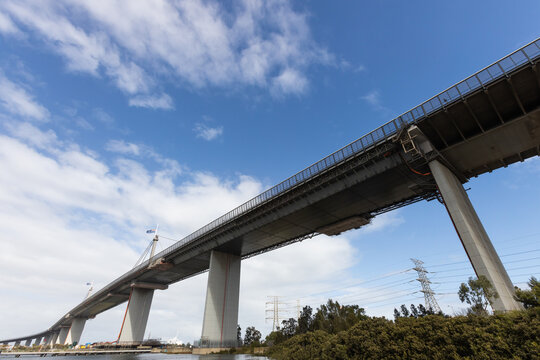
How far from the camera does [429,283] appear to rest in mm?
63031

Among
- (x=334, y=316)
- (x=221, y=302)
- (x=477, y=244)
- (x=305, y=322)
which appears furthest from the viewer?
(x=305, y=322)

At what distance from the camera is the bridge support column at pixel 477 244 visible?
18.6 m

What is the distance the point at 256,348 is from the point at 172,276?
35.1m

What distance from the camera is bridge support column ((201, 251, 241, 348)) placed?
4462 cm

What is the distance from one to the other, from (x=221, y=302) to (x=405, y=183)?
38.2 meters

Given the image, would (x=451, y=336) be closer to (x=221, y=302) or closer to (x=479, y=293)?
(x=479, y=293)

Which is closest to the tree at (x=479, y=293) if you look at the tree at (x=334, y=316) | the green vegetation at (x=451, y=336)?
the green vegetation at (x=451, y=336)

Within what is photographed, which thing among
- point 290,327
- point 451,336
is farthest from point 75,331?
point 451,336

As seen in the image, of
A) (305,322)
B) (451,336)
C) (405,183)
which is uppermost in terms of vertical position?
(405,183)

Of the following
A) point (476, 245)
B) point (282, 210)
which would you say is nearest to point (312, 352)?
point (476, 245)

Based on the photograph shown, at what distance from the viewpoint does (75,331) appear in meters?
117

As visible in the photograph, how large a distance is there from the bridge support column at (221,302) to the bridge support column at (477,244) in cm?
3942

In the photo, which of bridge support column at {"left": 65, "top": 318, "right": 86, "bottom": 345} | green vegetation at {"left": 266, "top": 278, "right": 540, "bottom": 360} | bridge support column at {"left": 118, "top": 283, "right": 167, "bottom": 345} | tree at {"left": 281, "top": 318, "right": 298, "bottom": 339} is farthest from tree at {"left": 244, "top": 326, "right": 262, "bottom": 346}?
bridge support column at {"left": 65, "top": 318, "right": 86, "bottom": 345}

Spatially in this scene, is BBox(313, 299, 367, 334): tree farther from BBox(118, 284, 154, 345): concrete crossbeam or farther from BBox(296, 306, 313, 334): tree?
BBox(118, 284, 154, 345): concrete crossbeam
